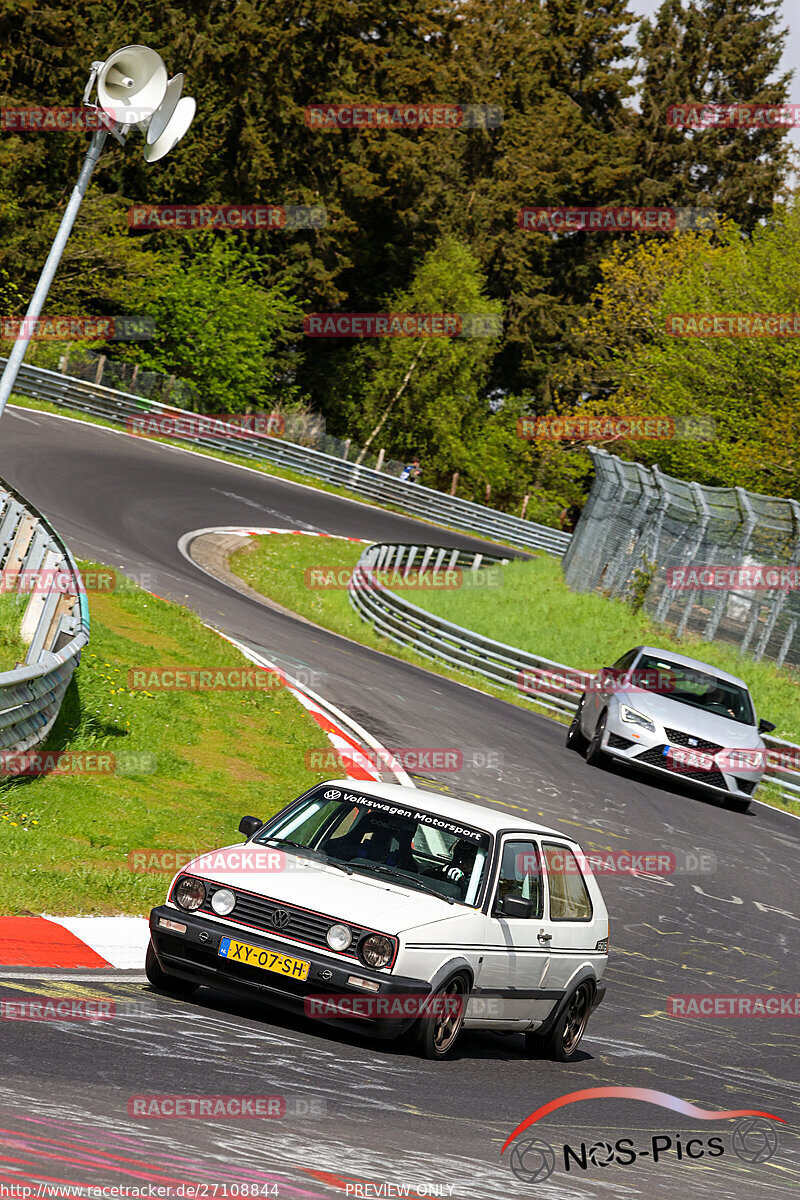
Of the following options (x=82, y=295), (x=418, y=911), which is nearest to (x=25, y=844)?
(x=418, y=911)

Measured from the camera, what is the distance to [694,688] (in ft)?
65.7

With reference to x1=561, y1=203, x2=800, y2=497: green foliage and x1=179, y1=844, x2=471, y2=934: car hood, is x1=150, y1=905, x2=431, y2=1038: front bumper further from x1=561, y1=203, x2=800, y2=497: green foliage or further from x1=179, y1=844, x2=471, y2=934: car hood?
x1=561, y1=203, x2=800, y2=497: green foliage

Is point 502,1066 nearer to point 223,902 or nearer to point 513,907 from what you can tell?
point 513,907

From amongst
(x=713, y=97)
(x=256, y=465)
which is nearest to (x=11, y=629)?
(x=256, y=465)

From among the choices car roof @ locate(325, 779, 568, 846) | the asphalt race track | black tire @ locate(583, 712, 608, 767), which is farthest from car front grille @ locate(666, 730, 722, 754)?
car roof @ locate(325, 779, 568, 846)

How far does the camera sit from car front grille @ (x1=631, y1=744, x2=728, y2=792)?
1894 cm

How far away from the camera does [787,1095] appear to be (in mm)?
8602

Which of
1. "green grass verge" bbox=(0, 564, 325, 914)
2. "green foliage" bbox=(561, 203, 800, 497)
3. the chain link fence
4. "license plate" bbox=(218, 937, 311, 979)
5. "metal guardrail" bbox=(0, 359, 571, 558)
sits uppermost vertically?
"green foliage" bbox=(561, 203, 800, 497)

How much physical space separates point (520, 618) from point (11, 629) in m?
17.9

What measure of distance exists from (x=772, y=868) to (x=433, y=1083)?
1022 centimetres

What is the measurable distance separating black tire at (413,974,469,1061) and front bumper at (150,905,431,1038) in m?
0.13

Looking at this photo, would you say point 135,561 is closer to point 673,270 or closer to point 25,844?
point 25,844

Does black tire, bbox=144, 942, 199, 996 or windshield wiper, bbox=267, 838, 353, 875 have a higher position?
windshield wiper, bbox=267, 838, 353, 875

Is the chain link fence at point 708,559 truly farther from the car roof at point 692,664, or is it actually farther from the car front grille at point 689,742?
the car front grille at point 689,742
